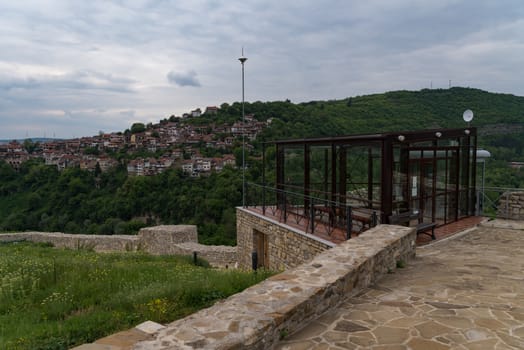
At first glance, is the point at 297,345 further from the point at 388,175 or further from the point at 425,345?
the point at 388,175

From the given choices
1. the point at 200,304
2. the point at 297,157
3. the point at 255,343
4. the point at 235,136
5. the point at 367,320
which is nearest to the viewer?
the point at 255,343

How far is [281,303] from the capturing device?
3053 mm

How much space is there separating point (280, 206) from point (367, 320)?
308 inches

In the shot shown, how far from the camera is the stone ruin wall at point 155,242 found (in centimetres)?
1578

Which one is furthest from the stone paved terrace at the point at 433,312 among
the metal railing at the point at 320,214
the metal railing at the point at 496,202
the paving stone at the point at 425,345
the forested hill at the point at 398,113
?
the forested hill at the point at 398,113

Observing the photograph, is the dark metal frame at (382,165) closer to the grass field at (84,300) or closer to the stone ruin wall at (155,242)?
the grass field at (84,300)

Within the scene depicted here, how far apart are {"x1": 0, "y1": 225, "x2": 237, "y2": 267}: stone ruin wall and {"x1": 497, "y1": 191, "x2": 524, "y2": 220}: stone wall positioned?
1004 centimetres

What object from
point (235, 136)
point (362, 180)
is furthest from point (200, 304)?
point (235, 136)

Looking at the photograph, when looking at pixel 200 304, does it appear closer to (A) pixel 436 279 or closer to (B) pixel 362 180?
(A) pixel 436 279

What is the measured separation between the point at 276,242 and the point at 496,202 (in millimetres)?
6183

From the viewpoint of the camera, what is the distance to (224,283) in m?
5.04

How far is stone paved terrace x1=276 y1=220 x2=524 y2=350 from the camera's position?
2941mm

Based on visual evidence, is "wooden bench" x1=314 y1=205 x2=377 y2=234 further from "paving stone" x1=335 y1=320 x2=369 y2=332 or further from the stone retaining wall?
"paving stone" x1=335 y1=320 x2=369 y2=332

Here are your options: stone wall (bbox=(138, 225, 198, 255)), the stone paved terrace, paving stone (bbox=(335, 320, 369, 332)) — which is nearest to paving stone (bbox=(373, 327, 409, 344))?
the stone paved terrace
